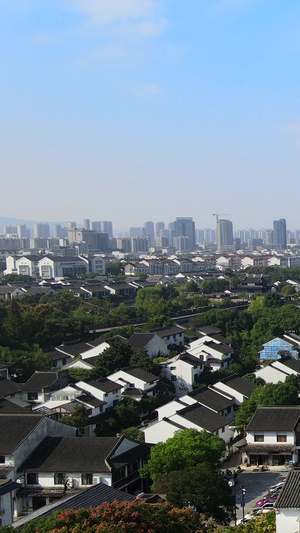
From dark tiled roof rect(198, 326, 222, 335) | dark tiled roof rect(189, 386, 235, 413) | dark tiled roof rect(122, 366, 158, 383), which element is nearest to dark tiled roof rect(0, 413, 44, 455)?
dark tiled roof rect(189, 386, 235, 413)

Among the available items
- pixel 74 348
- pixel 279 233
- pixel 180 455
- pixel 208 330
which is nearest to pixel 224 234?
pixel 279 233

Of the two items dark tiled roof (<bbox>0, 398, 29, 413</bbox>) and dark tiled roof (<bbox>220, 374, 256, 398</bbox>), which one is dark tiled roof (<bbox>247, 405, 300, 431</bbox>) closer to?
dark tiled roof (<bbox>220, 374, 256, 398</bbox>)

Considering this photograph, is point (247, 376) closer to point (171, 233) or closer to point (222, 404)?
point (222, 404)

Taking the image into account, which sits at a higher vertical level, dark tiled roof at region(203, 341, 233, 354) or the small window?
dark tiled roof at region(203, 341, 233, 354)

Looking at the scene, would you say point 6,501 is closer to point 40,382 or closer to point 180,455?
point 180,455

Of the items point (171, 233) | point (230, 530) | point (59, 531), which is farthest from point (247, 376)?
point (171, 233)
